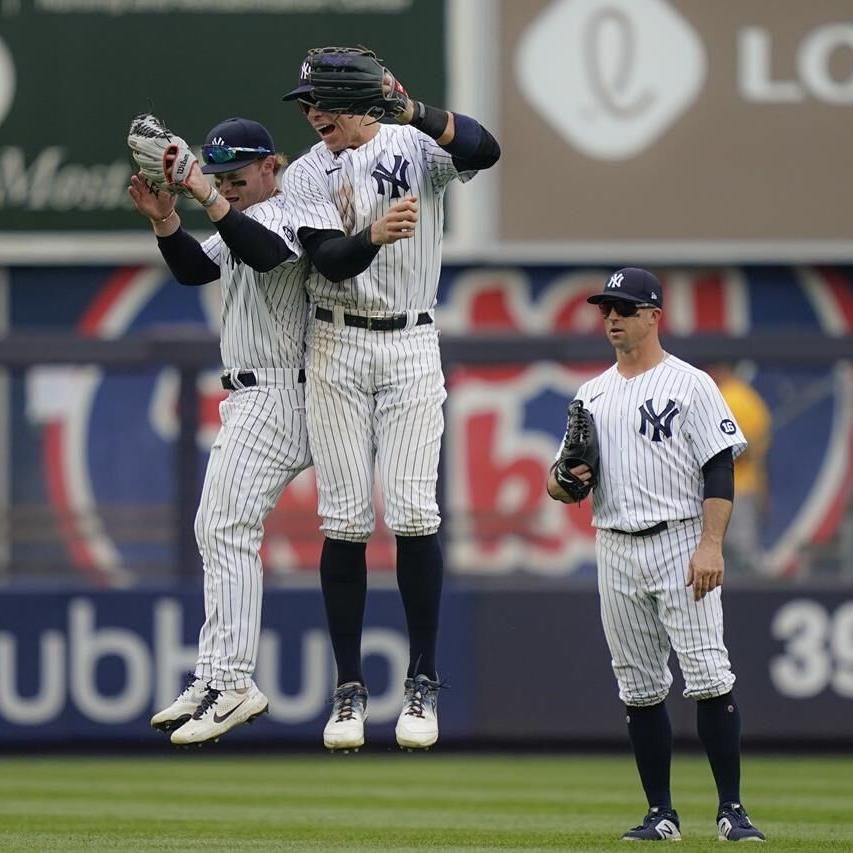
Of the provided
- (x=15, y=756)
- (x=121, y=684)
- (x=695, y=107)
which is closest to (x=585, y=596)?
(x=121, y=684)

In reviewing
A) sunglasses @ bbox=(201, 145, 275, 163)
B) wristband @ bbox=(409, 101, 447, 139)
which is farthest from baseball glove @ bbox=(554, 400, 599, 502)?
sunglasses @ bbox=(201, 145, 275, 163)

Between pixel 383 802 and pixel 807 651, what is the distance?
272 cm

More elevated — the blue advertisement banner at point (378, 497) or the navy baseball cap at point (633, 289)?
the navy baseball cap at point (633, 289)

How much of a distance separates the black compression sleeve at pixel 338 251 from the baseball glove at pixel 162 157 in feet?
1.36

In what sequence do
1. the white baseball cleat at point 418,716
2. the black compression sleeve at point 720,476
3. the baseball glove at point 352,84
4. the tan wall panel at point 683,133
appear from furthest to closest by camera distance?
the tan wall panel at point 683,133 → the black compression sleeve at point 720,476 → the white baseball cleat at point 418,716 → the baseball glove at point 352,84

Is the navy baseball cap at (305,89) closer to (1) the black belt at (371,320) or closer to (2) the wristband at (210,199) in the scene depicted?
(2) the wristband at (210,199)

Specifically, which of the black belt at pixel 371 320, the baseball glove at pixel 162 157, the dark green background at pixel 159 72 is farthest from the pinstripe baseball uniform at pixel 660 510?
the dark green background at pixel 159 72

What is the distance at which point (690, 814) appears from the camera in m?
8.25

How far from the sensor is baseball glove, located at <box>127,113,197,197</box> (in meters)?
6.35

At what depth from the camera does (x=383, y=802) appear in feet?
28.7

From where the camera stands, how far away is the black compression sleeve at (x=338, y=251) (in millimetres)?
6391

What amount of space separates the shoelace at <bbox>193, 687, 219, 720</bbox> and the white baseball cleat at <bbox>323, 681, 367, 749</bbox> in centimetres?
37

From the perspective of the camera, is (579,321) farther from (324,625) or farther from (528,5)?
(324,625)

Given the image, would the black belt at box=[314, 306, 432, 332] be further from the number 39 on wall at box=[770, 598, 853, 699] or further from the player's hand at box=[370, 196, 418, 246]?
the number 39 on wall at box=[770, 598, 853, 699]
